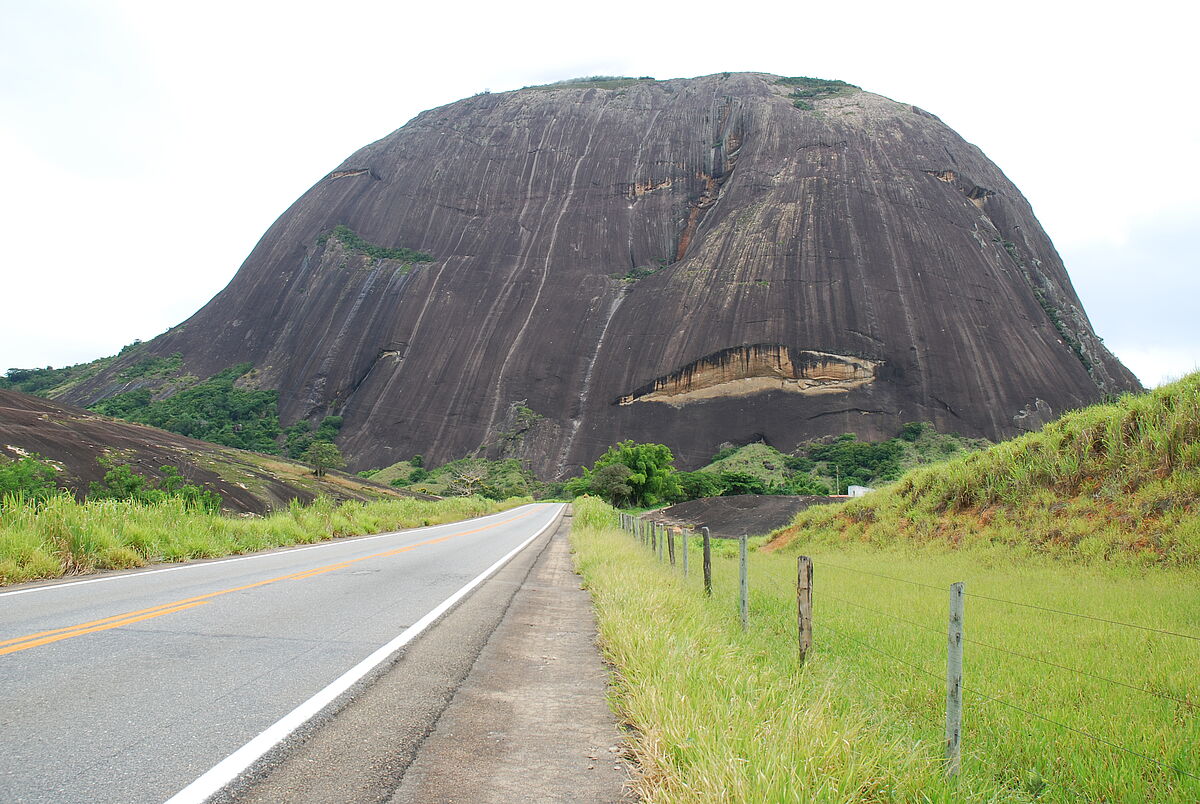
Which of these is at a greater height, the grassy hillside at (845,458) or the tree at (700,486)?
the grassy hillside at (845,458)

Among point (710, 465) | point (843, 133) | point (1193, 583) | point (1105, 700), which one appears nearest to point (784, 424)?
point (710, 465)

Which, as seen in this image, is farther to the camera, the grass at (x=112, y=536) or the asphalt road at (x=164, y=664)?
the grass at (x=112, y=536)

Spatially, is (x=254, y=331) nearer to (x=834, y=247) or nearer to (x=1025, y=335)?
(x=834, y=247)

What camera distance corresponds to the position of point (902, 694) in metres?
5.42

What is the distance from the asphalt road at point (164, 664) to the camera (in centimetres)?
319

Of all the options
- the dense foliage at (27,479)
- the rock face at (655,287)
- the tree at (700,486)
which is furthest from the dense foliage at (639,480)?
Result: the dense foliage at (27,479)

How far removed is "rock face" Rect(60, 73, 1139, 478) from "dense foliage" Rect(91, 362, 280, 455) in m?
2.69

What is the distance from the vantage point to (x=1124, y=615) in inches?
290

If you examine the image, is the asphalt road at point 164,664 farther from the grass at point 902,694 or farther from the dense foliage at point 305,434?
the dense foliage at point 305,434

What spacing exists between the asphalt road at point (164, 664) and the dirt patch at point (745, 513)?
22782 mm

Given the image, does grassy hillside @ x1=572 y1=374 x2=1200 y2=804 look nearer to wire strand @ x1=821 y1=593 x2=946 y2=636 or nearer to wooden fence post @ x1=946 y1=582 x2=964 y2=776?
wire strand @ x1=821 y1=593 x2=946 y2=636

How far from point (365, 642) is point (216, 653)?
113cm

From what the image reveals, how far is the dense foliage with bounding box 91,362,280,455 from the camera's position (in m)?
80.1

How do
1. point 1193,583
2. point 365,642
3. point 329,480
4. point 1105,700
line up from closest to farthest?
point 1105,700
point 365,642
point 1193,583
point 329,480
